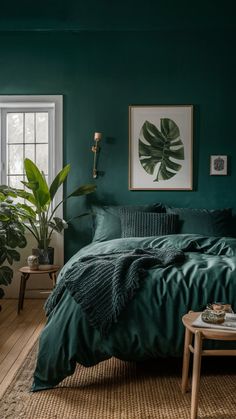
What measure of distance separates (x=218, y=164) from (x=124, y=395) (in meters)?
3.23

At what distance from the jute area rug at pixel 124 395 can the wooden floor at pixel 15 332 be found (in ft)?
0.31

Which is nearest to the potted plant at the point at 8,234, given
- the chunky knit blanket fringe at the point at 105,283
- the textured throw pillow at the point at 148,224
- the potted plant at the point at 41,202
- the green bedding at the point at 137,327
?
the potted plant at the point at 41,202

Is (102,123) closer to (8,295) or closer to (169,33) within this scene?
(169,33)

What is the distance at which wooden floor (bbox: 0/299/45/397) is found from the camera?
10.5 ft

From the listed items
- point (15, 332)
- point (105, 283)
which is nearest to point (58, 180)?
point (15, 332)

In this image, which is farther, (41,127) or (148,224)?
(41,127)

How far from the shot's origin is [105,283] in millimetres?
2984

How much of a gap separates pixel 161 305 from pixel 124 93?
10.3 feet

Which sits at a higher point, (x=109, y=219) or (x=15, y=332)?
(x=109, y=219)

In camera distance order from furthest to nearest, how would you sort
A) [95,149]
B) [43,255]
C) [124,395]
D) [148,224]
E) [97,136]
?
[95,149] < [97,136] < [43,255] < [148,224] < [124,395]

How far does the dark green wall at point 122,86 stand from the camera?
17.6 feet

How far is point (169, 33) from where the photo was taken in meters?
5.36

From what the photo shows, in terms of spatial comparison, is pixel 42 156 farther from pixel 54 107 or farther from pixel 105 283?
pixel 105 283

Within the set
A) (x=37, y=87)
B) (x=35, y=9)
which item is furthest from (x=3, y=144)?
(x=35, y=9)
